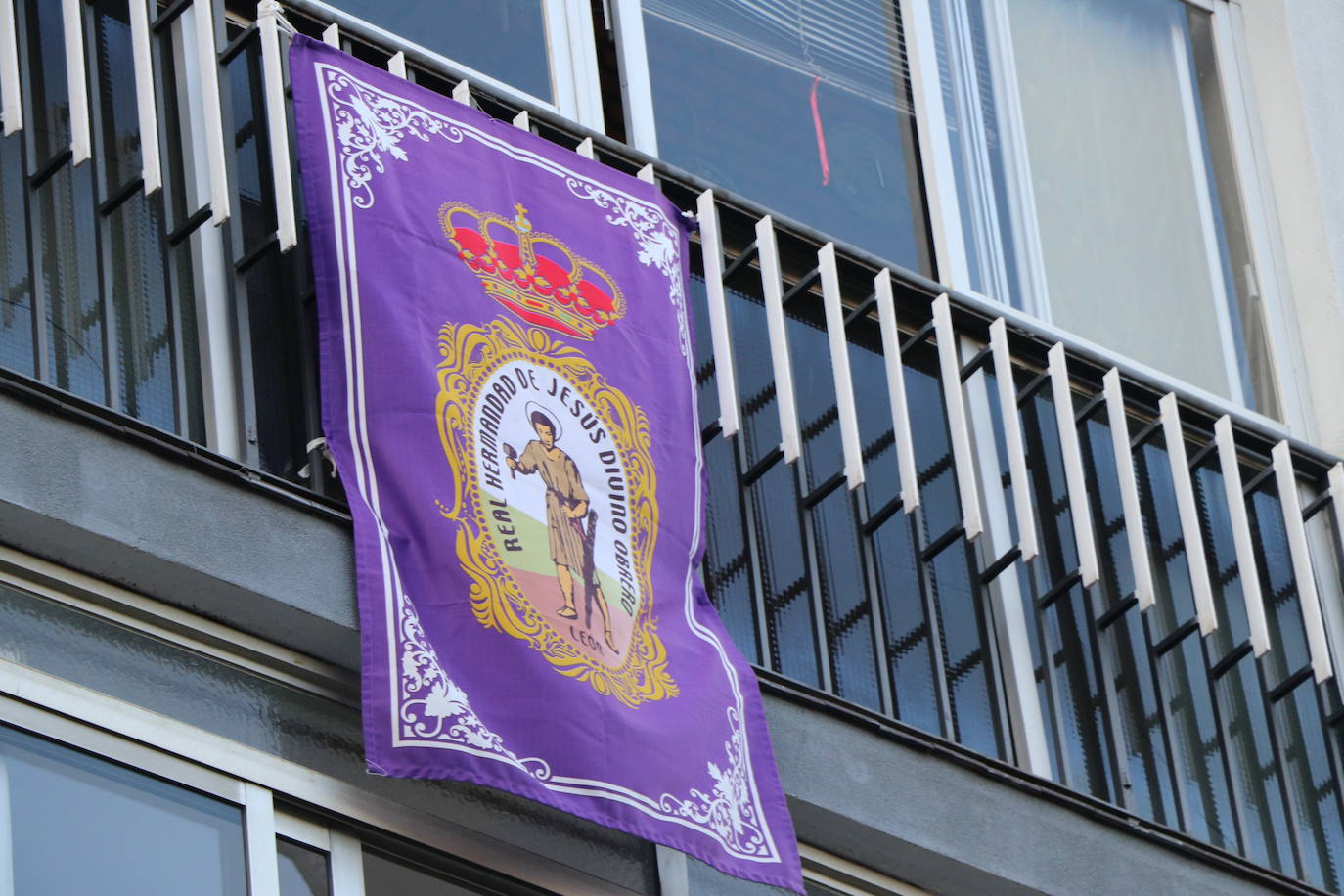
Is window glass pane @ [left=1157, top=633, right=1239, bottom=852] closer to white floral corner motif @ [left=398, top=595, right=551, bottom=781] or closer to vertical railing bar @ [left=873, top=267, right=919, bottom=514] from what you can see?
vertical railing bar @ [left=873, top=267, right=919, bottom=514]

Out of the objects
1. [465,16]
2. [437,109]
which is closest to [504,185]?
[437,109]

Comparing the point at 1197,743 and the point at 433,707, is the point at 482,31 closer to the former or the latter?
the point at 433,707

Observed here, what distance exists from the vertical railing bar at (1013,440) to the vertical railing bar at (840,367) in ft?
1.45

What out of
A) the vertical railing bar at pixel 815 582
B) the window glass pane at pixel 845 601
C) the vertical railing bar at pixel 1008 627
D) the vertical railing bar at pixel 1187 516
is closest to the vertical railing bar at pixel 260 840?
the vertical railing bar at pixel 815 582

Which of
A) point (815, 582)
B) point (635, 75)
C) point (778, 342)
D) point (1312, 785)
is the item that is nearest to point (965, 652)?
point (815, 582)

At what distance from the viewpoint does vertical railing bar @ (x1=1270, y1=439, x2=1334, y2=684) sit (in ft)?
28.4

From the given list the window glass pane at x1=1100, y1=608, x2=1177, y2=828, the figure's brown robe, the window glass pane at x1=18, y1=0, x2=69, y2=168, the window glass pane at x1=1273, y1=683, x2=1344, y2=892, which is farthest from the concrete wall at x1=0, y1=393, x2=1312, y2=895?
the window glass pane at x1=1273, y1=683, x2=1344, y2=892

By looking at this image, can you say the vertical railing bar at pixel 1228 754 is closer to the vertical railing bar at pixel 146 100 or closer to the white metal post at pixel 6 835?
the vertical railing bar at pixel 146 100

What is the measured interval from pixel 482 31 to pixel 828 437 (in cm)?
155

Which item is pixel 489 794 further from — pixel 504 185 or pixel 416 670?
pixel 504 185

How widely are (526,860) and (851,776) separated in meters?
1.02

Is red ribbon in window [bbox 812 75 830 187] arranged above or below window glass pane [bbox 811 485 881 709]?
above

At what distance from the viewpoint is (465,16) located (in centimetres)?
860

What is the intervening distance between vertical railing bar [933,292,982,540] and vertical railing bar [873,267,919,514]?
0.40 ft
